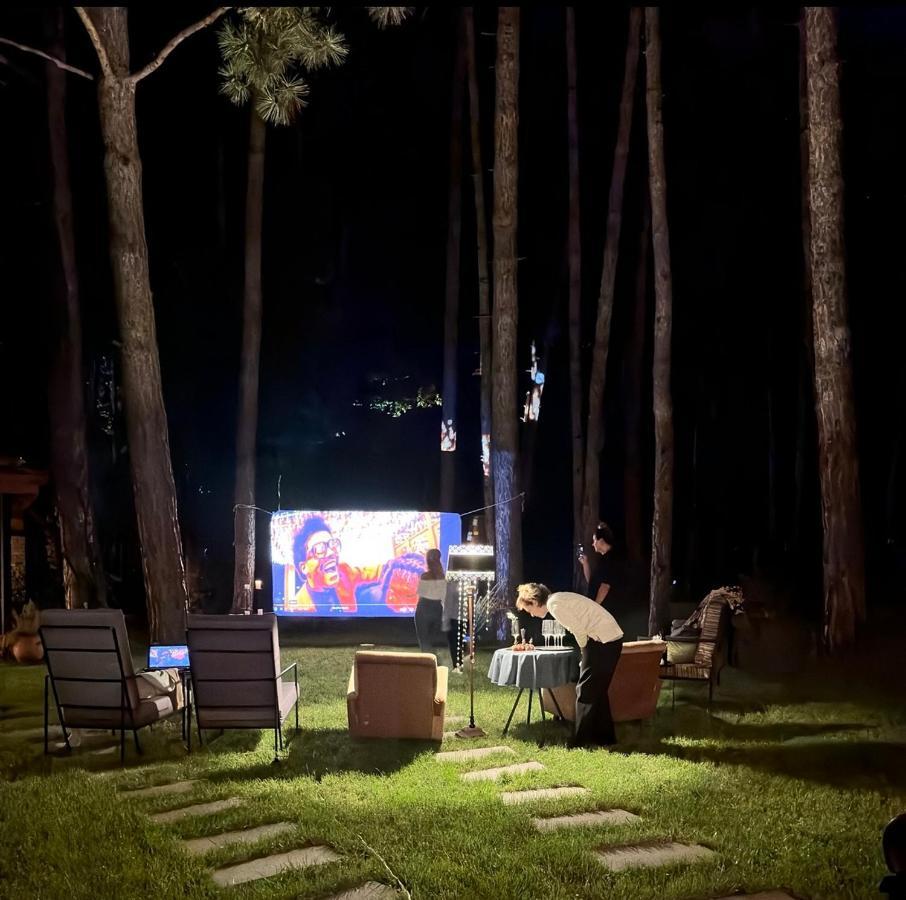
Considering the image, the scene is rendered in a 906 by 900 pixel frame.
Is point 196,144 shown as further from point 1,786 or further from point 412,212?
point 1,786

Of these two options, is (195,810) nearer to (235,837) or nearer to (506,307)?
(235,837)

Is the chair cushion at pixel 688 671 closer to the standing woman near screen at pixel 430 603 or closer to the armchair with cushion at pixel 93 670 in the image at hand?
the standing woman near screen at pixel 430 603

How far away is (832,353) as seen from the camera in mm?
11352

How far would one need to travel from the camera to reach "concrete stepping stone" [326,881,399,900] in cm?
415

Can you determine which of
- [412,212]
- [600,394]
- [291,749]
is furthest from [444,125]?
[291,749]

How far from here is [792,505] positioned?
85.6ft

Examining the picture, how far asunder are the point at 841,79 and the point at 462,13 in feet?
29.9

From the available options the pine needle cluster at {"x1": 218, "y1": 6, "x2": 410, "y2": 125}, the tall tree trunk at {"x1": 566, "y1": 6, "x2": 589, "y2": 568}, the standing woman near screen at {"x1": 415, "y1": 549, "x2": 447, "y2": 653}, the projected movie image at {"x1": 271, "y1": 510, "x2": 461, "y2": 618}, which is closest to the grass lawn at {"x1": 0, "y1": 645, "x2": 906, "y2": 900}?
the standing woman near screen at {"x1": 415, "y1": 549, "x2": 447, "y2": 653}

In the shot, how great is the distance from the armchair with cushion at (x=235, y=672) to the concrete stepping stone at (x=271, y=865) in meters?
2.23

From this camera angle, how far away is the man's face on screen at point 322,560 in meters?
15.4

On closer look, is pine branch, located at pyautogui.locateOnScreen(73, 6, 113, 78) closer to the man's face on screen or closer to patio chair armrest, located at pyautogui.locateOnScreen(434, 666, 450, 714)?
patio chair armrest, located at pyautogui.locateOnScreen(434, 666, 450, 714)

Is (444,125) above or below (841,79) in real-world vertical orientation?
above

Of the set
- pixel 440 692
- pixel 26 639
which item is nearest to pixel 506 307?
pixel 26 639

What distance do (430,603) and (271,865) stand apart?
28.3 feet
